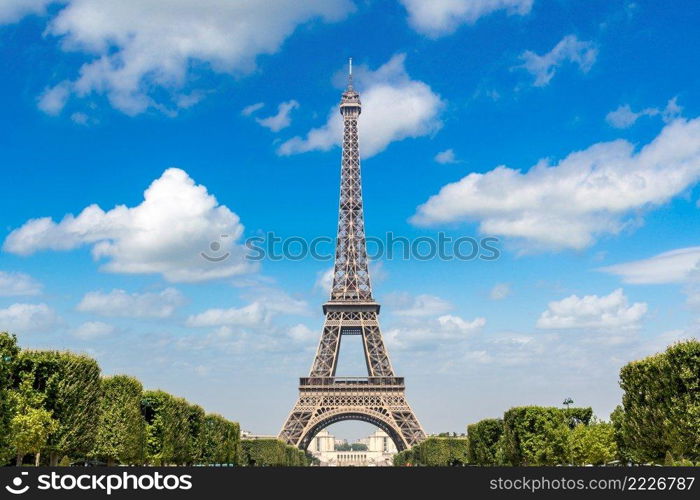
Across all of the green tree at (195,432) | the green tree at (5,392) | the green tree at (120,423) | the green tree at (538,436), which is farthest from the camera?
the green tree at (195,432)

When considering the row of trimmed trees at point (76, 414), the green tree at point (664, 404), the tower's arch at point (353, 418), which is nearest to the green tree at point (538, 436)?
the green tree at point (664, 404)

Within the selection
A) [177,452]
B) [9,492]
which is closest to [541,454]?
[177,452]

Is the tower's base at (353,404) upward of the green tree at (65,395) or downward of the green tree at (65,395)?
upward

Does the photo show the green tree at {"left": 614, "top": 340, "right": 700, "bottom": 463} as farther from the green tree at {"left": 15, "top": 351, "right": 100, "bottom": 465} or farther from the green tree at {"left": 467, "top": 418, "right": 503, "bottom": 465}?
the green tree at {"left": 15, "top": 351, "right": 100, "bottom": 465}

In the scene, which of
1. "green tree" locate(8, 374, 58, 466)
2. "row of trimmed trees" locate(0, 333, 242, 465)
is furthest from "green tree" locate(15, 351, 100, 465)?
"green tree" locate(8, 374, 58, 466)

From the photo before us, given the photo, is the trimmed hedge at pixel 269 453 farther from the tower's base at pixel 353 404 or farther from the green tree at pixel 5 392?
the green tree at pixel 5 392

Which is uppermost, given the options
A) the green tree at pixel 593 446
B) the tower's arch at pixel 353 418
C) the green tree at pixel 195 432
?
the tower's arch at pixel 353 418

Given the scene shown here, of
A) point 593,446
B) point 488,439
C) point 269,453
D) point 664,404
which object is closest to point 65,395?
point 664,404
